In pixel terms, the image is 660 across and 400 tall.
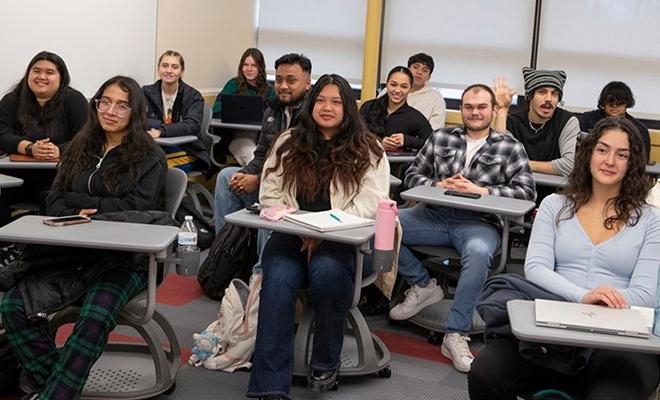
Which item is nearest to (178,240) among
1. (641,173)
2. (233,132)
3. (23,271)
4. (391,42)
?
(23,271)

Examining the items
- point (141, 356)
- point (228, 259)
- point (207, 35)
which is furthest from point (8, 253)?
point (207, 35)

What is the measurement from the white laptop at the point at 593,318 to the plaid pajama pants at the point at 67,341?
55.1 inches

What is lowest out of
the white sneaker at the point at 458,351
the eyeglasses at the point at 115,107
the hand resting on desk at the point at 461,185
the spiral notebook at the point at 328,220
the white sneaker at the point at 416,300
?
the white sneaker at the point at 458,351

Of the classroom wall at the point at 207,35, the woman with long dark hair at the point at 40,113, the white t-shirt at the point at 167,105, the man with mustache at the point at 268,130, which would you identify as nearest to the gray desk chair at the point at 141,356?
the man with mustache at the point at 268,130

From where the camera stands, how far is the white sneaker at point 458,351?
135 inches

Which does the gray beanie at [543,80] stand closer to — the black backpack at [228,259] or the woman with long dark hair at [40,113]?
the black backpack at [228,259]

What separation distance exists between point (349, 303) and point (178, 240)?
69 cm

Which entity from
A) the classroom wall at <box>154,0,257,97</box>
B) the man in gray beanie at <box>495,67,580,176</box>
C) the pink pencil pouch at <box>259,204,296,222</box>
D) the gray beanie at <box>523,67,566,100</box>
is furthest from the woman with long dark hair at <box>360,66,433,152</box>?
the pink pencil pouch at <box>259,204,296,222</box>

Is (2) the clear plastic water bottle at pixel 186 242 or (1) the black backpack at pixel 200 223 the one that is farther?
(1) the black backpack at pixel 200 223

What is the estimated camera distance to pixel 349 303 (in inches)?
120

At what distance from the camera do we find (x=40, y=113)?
4.23 m

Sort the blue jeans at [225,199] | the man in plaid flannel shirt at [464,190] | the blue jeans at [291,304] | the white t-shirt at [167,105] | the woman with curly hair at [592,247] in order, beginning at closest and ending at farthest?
the woman with curly hair at [592,247] → the blue jeans at [291,304] → the man in plaid flannel shirt at [464,190] → the blue jeans at [225,199] → the white t-shirt at [167,105]

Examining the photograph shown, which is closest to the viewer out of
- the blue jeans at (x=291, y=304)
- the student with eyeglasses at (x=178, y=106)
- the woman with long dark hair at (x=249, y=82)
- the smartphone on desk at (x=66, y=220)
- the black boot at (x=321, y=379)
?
the smartphone on desk at (x=66, y=220)

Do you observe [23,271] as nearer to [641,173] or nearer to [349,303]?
[349,303]
